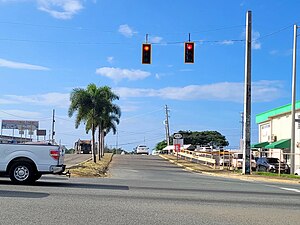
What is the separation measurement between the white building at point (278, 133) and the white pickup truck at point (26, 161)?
27.3 meters

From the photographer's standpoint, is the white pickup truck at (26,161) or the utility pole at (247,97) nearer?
the white pickup truck at (26,161)

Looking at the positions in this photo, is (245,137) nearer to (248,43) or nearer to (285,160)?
(248,43)

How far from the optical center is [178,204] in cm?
1216

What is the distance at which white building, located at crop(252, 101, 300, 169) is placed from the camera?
41906 mm

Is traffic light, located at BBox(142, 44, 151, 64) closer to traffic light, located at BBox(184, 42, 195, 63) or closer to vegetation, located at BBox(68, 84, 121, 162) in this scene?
traffic light, located at BBox(184, 42, 195, 63)

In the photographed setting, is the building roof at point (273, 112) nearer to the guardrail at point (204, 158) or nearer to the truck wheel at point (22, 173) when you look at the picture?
the guardrail at point (204, 158)

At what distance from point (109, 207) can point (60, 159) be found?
217 inches

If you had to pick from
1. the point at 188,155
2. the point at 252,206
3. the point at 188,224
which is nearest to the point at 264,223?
the point at 188,224

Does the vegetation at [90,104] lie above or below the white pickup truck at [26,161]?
above

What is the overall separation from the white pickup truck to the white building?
2728cm

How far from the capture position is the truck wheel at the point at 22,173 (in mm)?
15812

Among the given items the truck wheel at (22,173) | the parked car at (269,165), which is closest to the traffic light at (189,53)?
the truck wheel at (22,173)

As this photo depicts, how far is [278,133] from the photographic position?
46.8 m

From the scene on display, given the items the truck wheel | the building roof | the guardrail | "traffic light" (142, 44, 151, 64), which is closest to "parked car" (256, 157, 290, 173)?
the guardrail
